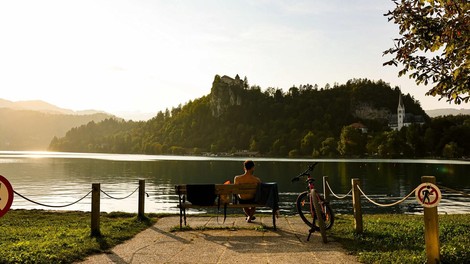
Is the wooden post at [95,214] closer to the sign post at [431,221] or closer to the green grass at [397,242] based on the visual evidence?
the green grass at [397,242]

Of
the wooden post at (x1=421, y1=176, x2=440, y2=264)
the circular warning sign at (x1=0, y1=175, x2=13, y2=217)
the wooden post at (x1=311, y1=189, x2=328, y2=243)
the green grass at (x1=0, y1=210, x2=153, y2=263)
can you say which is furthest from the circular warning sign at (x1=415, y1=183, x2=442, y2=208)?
the circular warning sign at (x1=0, y1=175, x2=13, y2=217)

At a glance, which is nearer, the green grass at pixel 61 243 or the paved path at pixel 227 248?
the green grass at pixel 61 243

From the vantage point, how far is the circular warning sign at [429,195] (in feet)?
27.1

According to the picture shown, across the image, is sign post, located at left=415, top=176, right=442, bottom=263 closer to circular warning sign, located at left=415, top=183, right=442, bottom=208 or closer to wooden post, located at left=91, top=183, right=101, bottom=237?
circular warning sign, located at left=415, top=183, right=442, bottom=208

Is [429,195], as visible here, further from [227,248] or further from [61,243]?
[61,243]

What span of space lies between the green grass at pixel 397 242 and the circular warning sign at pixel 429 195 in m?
1.21

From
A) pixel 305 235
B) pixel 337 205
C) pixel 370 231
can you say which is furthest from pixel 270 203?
pixel 337 205

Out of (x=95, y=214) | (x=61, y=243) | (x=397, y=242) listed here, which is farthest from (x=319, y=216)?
(x=61, y=243)

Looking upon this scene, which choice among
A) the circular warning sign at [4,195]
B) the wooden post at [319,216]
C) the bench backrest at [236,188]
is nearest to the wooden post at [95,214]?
the circular warning sign at [4,195]

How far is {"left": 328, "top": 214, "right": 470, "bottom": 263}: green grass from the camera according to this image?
8.82 m

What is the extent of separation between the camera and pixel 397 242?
426 inches

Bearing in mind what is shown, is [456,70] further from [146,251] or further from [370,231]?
[146,251]

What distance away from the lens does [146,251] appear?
10250 millimetres

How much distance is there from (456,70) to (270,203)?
6289mm
